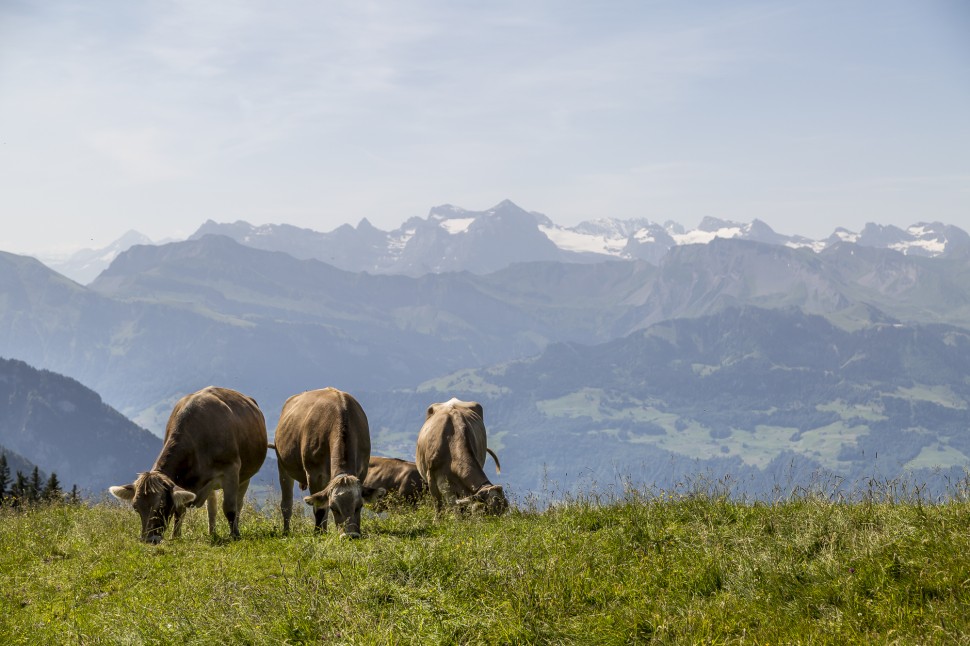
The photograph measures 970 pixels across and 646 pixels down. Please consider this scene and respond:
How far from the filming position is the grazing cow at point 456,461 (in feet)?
59.0

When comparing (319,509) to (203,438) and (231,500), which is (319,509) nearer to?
(231,500)

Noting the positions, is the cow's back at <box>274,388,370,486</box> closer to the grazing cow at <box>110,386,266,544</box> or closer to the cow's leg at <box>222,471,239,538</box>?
the grazing cow at <box>110,386,266,544</box>

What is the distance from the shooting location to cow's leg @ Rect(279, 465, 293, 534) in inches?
697

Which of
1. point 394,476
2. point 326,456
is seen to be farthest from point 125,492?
point 394,476

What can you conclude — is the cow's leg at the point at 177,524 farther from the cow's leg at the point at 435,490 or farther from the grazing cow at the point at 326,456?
the cow's leg at the point at 435,490

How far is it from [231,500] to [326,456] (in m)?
2.09

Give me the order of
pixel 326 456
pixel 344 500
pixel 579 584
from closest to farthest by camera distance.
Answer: pixel 579 584 → pixel 344 500 → pixel 326 456

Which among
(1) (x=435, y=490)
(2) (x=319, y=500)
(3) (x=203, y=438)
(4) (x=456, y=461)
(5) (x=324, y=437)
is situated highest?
(3) (x=203, y=438)

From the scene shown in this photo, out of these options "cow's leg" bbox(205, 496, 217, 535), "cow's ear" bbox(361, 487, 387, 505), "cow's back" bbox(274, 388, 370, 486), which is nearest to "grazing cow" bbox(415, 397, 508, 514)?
"cow's ear" bbox(361, 487, 387, 505)

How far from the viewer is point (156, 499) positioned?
1535 cm

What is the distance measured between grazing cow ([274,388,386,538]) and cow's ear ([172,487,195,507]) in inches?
81.6

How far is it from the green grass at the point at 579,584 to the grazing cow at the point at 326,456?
2.13m

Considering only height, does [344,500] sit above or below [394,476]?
above

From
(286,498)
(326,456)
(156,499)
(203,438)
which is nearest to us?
(156,499)
